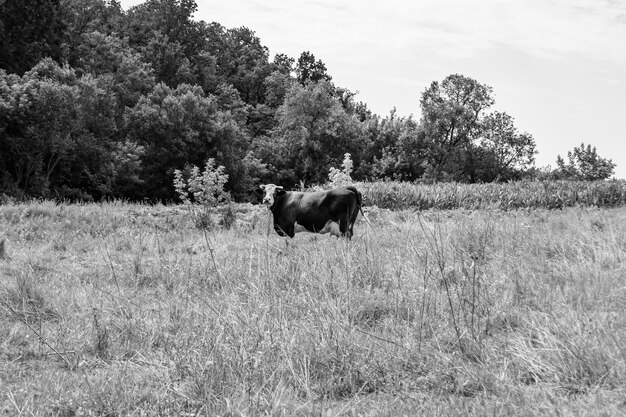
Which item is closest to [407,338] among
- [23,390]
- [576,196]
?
[23,390]

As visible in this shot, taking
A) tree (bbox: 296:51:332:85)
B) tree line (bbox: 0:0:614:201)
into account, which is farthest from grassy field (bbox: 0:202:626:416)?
tree (bbox: 296:51:332:85)

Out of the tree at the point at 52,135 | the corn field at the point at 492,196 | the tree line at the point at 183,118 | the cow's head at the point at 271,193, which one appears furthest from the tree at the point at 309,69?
the cow's head at the point at 271,193

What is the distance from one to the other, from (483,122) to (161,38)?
30.9 meters

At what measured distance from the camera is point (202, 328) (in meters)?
4.09

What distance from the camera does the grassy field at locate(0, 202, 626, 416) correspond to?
10.3 ft

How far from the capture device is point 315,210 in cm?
1120

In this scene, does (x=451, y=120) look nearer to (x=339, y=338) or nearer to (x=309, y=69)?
(x=309, y=69)

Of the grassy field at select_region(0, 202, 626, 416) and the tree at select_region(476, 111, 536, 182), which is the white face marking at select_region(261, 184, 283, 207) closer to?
the grassy field at select_region(0, 202, 626, 416)

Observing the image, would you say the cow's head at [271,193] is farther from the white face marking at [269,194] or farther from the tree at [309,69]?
the tree at [309,69]

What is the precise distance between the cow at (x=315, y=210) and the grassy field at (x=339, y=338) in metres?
4.61

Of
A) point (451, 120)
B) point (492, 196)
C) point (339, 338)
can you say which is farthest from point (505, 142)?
point (339, 338)

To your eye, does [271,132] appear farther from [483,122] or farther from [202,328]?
[202,328]

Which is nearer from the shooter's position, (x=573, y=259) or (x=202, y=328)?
(x=202, y=328)

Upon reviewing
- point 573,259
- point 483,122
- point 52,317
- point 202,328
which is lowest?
point 52,317
